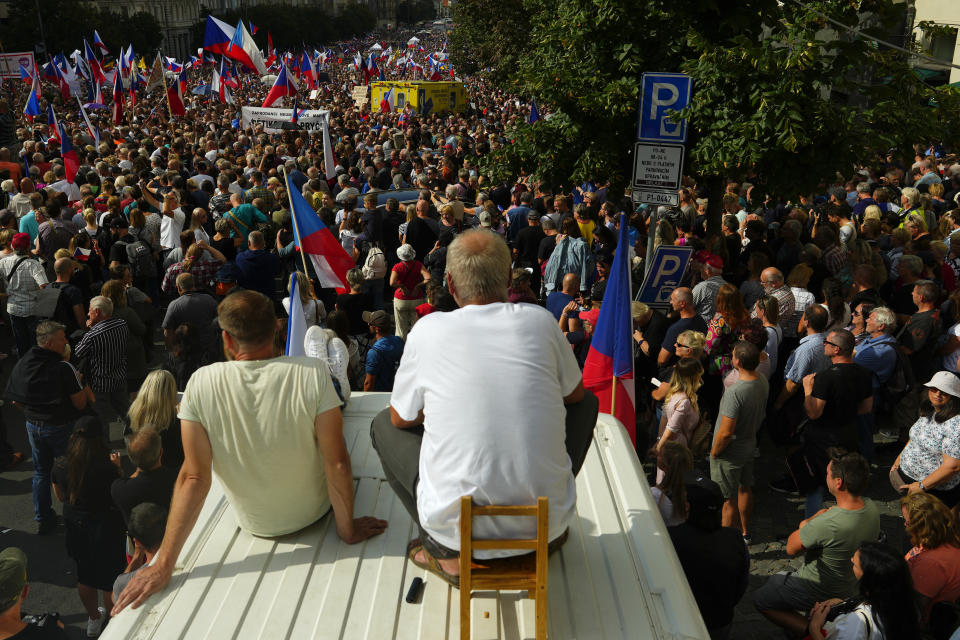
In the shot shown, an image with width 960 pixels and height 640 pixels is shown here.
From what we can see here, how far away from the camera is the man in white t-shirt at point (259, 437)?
288 centimetres

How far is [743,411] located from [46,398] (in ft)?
17.7

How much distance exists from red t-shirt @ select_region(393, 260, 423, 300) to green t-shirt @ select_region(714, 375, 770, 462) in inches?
160

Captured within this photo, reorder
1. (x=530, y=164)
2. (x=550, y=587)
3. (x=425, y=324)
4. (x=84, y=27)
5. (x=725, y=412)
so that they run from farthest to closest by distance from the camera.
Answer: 1. (x=84, y=27)
2. (x=530, y=164)
3. (x=725, y=412)
4. (x=550, y=587)
5. (x=425, y=324)

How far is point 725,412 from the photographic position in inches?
225

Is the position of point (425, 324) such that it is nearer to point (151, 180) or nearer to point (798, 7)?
point (798, 7)

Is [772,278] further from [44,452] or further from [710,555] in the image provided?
[44,452]

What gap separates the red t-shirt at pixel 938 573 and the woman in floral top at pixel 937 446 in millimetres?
990

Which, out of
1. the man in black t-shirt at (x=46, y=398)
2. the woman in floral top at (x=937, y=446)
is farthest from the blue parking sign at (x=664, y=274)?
the man in black t-shirt at (x=46, y=398)

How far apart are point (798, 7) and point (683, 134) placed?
1.78 metres

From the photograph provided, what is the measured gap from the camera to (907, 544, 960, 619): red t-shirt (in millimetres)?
4164

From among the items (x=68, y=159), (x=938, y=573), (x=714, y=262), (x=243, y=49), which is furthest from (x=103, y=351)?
(x=243, y=49)

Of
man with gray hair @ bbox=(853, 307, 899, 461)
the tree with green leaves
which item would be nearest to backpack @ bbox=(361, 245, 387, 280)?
the tree with green leaves

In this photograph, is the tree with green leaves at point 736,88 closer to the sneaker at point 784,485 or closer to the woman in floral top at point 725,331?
the woman in floral top at point 725,331

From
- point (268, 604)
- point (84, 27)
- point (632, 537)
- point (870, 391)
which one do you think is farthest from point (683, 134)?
point (84, 27)
